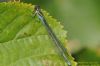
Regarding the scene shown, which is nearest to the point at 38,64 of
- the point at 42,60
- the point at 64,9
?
the point at 42,60

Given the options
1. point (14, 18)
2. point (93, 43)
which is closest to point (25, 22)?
point (14, 18)

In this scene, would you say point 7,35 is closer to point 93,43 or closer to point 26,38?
point 26,38

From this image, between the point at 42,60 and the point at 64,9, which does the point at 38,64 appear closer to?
the point at 42,60
